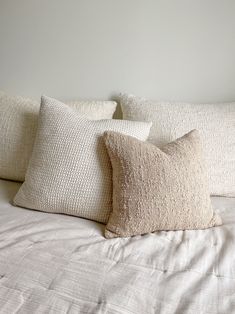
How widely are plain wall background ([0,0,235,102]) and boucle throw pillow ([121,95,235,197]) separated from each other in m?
0.17

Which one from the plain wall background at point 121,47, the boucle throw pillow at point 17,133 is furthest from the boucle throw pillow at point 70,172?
the plain wall background at point 121,47

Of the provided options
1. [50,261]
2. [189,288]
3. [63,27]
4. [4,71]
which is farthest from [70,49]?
[189,288]

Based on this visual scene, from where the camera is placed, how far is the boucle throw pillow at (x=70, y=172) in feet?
3.50

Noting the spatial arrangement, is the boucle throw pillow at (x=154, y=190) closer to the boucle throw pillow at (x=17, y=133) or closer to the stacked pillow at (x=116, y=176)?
the stacked pillow at (x=116, y=176)

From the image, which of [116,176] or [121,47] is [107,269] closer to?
[116,176]

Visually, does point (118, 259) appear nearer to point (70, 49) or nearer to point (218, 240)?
point (218, 240)

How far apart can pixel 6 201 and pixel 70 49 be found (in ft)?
2.66

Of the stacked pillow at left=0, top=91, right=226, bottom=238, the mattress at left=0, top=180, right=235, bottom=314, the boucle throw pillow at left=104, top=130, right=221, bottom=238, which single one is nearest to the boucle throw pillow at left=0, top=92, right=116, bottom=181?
the stacked pillow at left=0, top=91, right=226, bottom=238

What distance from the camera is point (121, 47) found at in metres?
1.48

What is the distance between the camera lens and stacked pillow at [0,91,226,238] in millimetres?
960

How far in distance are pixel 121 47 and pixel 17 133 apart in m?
0.64

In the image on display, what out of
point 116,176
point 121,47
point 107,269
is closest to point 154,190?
point 116,176

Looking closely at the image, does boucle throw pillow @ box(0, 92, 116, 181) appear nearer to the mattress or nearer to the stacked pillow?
the stacked pillow

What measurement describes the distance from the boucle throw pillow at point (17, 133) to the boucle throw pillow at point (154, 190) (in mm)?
476
